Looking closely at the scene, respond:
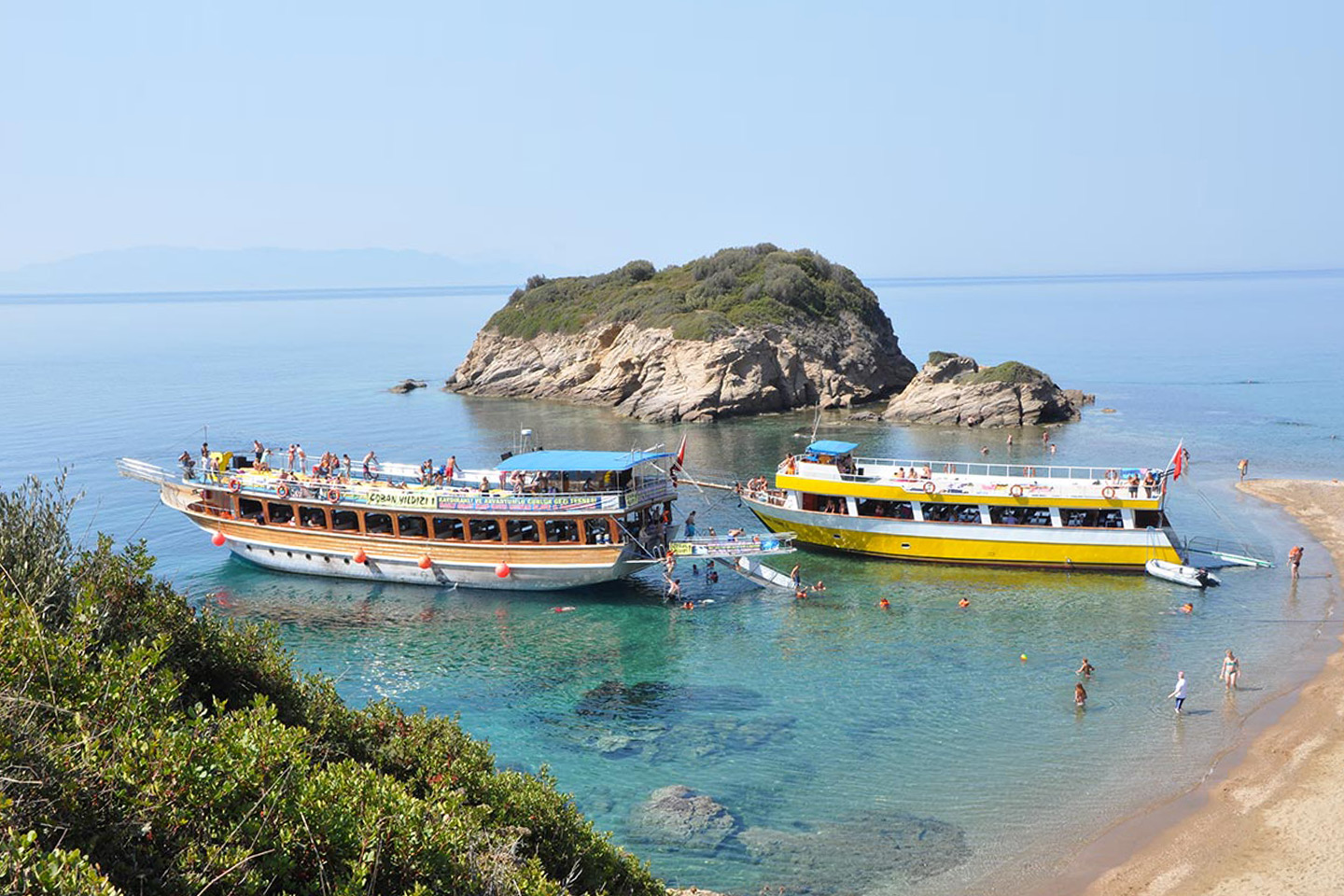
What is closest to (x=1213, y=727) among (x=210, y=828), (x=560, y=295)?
(x=210, y=828)

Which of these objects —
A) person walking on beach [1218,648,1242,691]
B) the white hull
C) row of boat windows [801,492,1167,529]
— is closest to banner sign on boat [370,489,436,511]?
the white hull

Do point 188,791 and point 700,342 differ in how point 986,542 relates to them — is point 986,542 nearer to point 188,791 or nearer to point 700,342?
point 188,791

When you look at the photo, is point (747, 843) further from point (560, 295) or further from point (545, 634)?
point (560, 295)

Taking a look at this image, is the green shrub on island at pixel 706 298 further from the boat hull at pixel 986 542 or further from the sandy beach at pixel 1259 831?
the sandy beach at pixel 1259 831

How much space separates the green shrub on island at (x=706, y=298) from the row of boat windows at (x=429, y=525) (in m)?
45.0

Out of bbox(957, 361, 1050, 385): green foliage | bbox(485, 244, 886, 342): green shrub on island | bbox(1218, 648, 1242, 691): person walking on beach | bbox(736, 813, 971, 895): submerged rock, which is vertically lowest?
bbox(736, 813, 971, 895): submerged rock

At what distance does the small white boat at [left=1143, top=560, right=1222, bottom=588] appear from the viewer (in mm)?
38656

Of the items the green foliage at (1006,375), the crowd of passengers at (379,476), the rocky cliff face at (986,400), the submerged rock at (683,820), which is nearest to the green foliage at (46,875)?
the submerged rock at (683,820)

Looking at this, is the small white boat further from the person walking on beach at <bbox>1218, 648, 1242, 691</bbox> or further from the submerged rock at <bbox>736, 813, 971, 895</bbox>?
the submerged rock at <bbox>736, 813, 971, 895</bbox>

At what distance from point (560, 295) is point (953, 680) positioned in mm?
81521

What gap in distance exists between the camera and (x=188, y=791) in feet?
34.6

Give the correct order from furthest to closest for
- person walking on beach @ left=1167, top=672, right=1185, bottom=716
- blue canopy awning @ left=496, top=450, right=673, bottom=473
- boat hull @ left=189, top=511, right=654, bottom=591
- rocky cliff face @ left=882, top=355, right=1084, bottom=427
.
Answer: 1. rocky cliff face @ left=882, top=355, right=1084, bottom=427
2. boat hull @ left=189, top=511, right=654, bottom=591
3. blue canopy awning @ left=496, top=450, right=673, bottom=473
4. person walking on beach @ left=1167, top=672, right=1185, bottom=716

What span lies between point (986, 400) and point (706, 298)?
90.9ft

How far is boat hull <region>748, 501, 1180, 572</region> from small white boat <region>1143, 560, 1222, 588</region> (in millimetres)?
400
